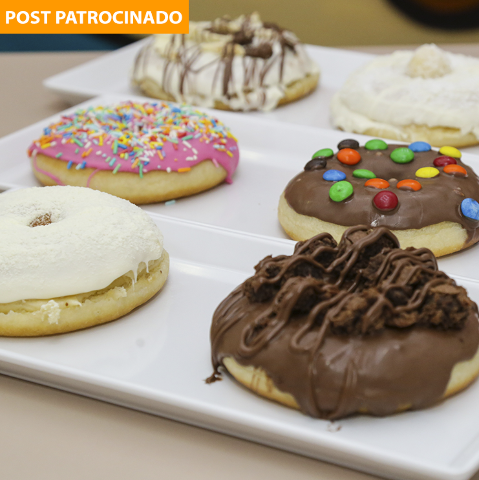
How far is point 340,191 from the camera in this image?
2.05m

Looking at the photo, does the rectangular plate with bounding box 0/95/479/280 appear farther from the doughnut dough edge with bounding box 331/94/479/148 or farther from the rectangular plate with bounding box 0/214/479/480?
the rectangular plate with bounding box 0/214/479/480

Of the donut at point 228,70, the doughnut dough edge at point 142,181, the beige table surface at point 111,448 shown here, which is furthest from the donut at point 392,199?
the donut at point 228,70

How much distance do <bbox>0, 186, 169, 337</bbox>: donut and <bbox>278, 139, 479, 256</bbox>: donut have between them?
1.71 ft

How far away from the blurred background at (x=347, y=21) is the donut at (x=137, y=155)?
3489 mm

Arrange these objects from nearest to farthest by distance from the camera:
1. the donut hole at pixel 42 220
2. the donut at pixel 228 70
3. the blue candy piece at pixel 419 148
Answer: the donut hole at pixel 42 220, the blue candy piece at pixel 419 148, the donut at pixel 228 70

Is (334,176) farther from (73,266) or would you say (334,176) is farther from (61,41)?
(61,41)

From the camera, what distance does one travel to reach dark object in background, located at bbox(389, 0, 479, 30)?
5516 mm

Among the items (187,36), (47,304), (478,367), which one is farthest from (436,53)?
(47,304)

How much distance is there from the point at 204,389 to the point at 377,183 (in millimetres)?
958

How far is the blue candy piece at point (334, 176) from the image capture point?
2.14 m

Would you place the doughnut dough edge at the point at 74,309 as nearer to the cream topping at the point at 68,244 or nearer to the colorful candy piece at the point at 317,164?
the cream topping at the point at 68,244

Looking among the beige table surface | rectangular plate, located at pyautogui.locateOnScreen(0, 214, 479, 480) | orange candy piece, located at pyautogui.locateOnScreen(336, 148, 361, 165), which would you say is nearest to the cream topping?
rectangular plate, located at pyautogui.locateOnScreen(0, 214, 479, 480)

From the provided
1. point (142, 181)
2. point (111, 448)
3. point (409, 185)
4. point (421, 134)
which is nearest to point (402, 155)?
point (409, 185)

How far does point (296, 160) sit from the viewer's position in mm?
2781
